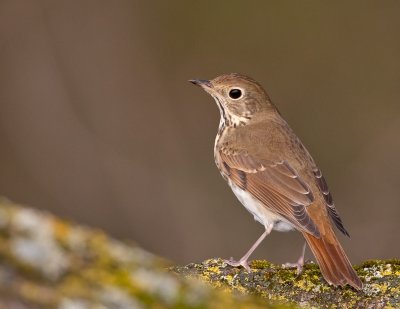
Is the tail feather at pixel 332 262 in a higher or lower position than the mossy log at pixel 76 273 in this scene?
higher

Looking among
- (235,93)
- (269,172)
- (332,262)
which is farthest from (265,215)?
(235,93)

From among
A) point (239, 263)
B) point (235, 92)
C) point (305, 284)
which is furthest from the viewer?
point (235, 92)

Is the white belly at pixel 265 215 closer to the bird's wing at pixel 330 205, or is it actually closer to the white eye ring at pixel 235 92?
the bird's wing at pixel 330 205

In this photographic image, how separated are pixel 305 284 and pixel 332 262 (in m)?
0.43

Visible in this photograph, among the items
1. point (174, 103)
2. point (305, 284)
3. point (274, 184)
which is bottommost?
point (305, 284)

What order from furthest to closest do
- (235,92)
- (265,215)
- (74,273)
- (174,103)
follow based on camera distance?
(174,103)
(235,92)
(265,215)
(74,273)

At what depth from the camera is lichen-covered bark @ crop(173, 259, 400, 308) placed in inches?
244

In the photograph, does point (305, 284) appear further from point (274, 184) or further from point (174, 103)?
point (174, 103)

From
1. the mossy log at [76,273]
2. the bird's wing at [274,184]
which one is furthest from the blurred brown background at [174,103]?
the mossy log at [76,273]

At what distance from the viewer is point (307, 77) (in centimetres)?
1451

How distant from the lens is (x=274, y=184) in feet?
27.1

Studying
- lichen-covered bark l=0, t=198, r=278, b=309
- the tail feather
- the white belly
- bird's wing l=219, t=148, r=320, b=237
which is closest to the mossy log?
lichen-covered bark l=0, t=198, r=278, b=309

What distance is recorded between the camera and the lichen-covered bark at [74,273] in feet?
11.1

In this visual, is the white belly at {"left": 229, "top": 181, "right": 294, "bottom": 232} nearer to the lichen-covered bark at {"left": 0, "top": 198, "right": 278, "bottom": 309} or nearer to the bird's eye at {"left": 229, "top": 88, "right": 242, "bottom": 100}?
the bird's eye at {"left": 229, "top": 88, "right": 242, "bottom": 100}
